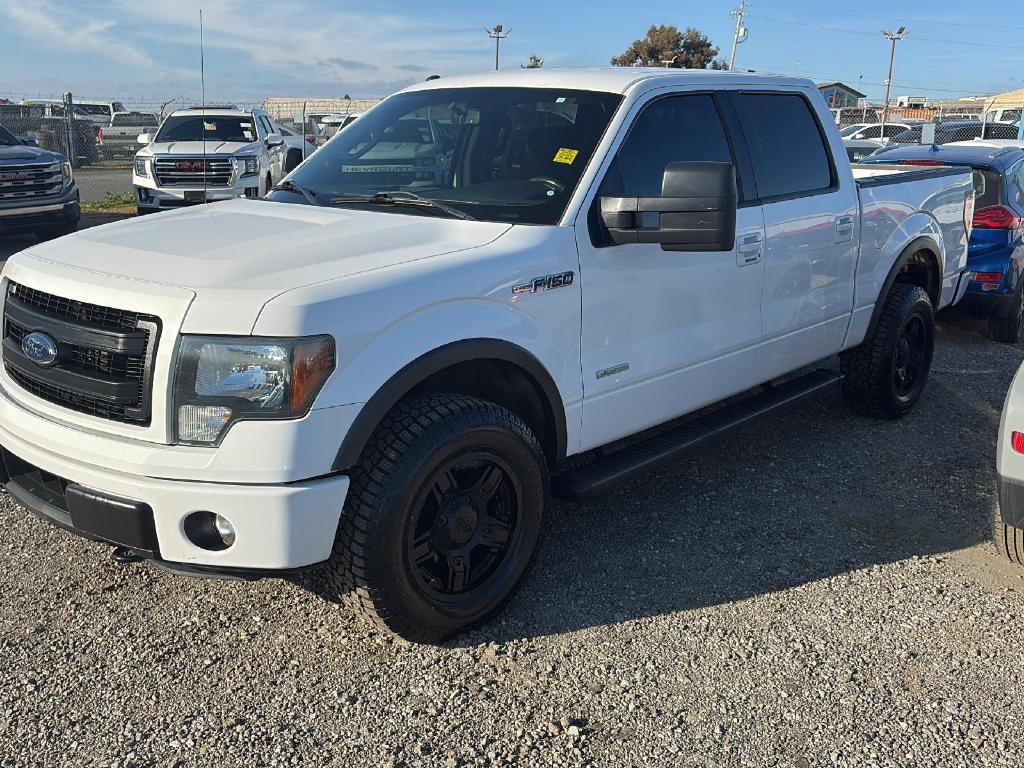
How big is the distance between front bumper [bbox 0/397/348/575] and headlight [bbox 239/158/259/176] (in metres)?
11.5

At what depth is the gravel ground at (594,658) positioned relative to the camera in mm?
2764

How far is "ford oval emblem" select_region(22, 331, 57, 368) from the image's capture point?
3.01 metres

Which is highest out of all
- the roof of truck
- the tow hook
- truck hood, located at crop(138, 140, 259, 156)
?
the roof of truck

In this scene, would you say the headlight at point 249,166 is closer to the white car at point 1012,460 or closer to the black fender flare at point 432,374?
the black fender flare at point 432,374

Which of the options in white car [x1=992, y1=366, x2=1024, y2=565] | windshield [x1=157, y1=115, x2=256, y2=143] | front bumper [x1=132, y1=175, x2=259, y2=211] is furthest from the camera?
windshield [x1=157, y1=115, x2=256, y2=143]

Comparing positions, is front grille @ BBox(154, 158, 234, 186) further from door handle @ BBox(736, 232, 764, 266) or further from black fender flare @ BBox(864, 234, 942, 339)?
door handle @ BBox(736, 232, 764, 266)

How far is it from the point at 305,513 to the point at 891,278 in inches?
158

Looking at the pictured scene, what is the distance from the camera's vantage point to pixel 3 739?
2.71 meters

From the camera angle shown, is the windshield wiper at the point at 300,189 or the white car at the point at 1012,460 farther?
the windshield wiper at the point at 300,189

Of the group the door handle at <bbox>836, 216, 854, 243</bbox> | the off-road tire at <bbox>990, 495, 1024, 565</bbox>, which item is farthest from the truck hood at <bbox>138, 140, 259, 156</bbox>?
the off-road tire at <bbox>990, 495, 1024, 565</bbox>

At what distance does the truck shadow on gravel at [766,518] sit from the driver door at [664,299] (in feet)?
1.80

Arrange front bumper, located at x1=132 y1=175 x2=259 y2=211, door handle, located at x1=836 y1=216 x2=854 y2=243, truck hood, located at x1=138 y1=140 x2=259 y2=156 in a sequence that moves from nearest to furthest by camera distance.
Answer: door handle, located at x1=836 y1=216 x2=854 y2=243, front bumper, located at x1=132 y1=175 x2=259 y2=211, truck hood, located at x1=138 y1=140 x2=259 y2=156

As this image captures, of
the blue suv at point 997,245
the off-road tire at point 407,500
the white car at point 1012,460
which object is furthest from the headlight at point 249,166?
the white car at point 1012,460

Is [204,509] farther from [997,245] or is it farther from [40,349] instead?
[997,245]
